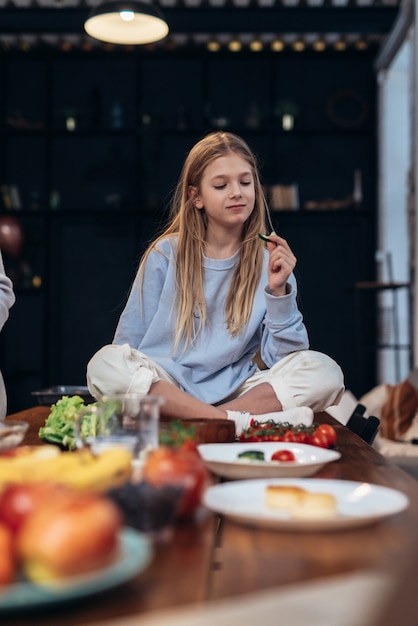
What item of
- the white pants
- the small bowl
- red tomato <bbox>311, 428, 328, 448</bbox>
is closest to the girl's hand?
the white pants

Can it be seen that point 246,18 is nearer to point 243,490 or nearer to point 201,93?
point 201,93

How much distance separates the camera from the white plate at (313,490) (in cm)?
83

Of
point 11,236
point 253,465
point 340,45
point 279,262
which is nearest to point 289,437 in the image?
point 253,465

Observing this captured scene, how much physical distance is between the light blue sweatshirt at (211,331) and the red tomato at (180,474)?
4.78ft

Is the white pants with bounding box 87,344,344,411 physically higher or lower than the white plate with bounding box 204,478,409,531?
higher

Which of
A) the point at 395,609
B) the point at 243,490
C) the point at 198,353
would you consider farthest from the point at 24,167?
the point at 395,609

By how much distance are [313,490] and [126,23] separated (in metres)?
3.94

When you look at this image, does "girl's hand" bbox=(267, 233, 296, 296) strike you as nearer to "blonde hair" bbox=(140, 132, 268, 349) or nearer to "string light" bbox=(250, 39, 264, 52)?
"blonde hair" bbox=(140, 132, 268, 349)

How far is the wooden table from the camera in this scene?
603 mm

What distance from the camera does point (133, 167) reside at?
24.2ft

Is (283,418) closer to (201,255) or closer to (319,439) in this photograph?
(319,439)

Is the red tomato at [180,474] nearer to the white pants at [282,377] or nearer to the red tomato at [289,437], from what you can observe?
the red tomato at [289,437]

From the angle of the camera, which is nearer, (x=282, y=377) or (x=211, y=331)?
(x=282, y=377)

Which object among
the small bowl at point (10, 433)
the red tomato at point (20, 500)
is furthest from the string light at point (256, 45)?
the red tomato at point (20, 500)
